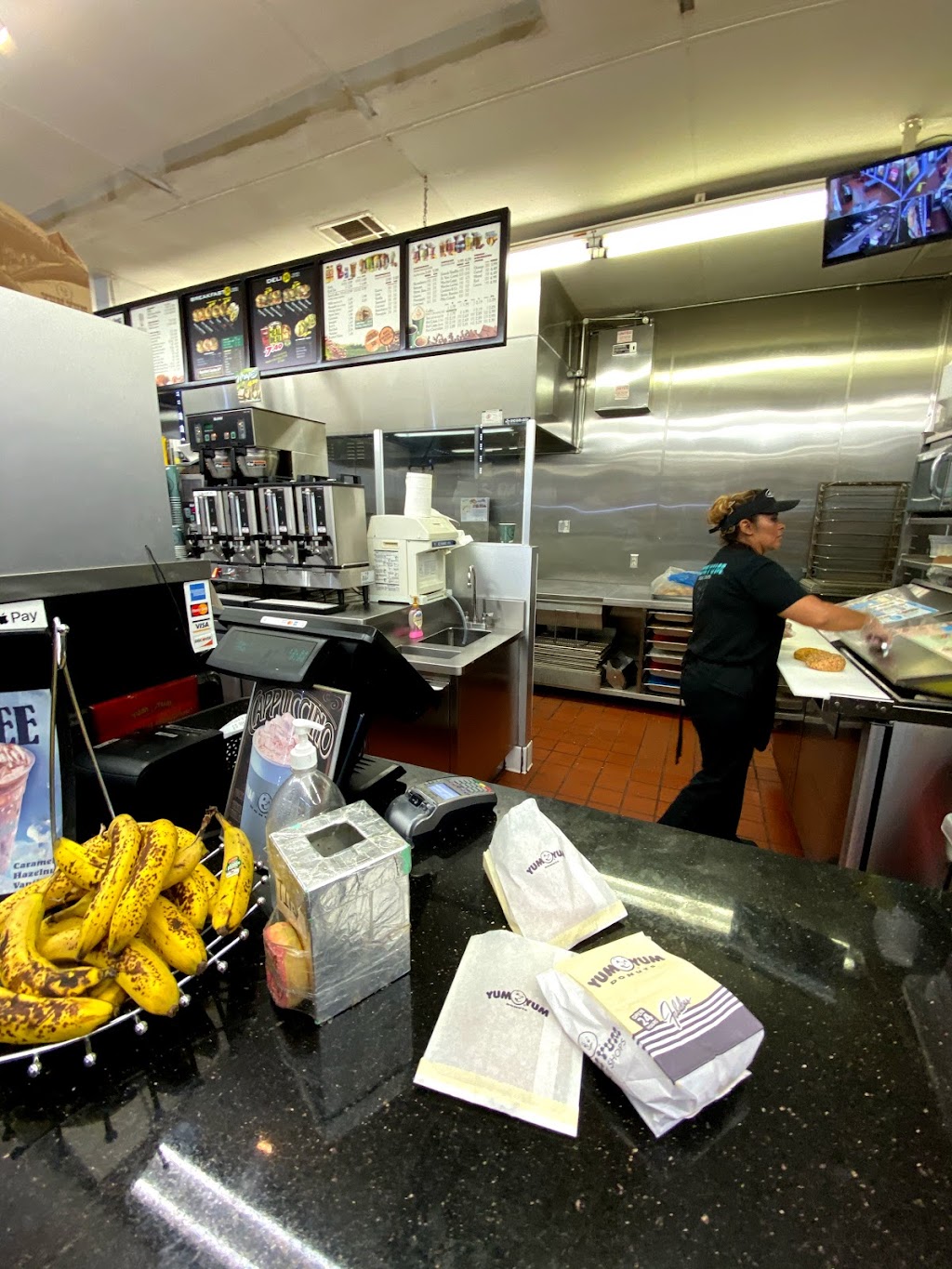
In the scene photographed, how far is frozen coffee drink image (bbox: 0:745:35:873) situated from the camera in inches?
29.1

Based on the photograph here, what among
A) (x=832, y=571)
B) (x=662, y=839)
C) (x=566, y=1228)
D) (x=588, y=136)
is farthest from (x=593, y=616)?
(x=566, y=1228)

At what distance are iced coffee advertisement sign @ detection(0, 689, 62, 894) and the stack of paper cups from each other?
217 centimetres

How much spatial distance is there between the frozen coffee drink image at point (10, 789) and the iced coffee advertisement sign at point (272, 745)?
0.98 feet

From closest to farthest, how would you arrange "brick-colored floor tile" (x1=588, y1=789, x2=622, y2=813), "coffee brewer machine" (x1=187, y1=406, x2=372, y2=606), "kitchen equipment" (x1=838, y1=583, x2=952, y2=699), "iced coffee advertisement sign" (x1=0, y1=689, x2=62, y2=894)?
1. "iced coffee advertisement sign" (x1=0, y1=689, x2=62, y2=894)
2. "kitchen equipment" (x1=838, y1=583, x2=952, y2=699)
3. "coffee brewer machine" (x1=187, y1=406, x2=372, y2=606)
4. "brick-colored floor tile" (x1=588, y1=789, x2=622, y2=813)

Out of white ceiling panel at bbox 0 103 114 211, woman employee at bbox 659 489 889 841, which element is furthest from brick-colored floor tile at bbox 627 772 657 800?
white ceiling panel at bbox 0 103 114 211

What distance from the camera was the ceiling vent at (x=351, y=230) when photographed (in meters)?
3.21

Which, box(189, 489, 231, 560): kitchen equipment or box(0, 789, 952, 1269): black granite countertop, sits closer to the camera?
box(0, 789, 952, 1269): black granite countertop

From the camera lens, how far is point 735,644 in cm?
214

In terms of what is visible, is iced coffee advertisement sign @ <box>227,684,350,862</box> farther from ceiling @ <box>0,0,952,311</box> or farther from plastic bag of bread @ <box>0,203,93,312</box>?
ceiling @ <box>0,0,952,311</box>

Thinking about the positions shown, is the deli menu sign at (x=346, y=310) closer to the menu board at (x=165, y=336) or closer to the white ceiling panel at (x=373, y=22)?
the menu board at (x=165, y=336)

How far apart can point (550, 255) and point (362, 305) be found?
1.26m

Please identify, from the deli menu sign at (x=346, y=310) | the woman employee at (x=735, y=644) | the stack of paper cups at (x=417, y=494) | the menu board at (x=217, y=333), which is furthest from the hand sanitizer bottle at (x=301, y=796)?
the menu board at (x=217, y=333)

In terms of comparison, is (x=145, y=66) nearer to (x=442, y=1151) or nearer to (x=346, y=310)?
(x=346, y=310)

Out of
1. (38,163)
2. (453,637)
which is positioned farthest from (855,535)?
(38,163)
